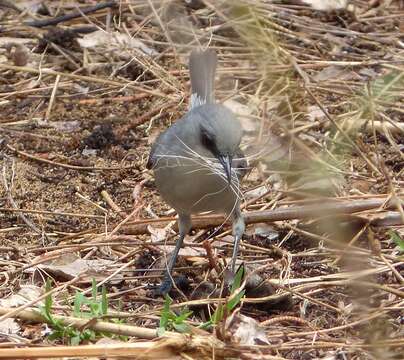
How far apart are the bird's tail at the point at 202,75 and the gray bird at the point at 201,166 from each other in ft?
1.73

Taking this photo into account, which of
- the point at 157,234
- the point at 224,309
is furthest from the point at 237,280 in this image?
the point at 157,234

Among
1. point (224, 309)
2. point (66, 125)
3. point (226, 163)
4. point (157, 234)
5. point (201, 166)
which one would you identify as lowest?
point (157, 234)

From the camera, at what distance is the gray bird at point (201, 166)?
173 inches

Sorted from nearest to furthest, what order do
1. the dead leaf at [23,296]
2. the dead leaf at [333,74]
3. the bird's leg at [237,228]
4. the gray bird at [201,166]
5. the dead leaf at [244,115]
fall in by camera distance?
the dead leaf at [23,296]
the gray bird at [201,166]
the bird's leg at [237,228]
the dead leaf at [244,115]
the dead leaf at [333,74]

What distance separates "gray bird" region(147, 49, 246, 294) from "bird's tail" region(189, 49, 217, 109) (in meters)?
0.53

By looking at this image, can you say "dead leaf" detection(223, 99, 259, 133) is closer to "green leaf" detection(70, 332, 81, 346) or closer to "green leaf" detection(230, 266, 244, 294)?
"green leaf" detection(230, 266, 244, 294)

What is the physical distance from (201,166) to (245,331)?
1.09 metres

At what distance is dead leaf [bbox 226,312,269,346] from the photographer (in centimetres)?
361

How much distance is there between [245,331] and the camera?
3.70 meters

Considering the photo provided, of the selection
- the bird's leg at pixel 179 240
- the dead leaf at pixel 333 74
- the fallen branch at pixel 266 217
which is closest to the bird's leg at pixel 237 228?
the fallen branch at pixel 266 217

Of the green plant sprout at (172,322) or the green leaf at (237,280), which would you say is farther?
the green leaf at (237,280)

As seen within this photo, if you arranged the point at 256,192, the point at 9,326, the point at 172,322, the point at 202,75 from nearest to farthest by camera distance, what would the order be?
the point at 172,322
the point at 9,326
the point at 202,75
the point at 256,192

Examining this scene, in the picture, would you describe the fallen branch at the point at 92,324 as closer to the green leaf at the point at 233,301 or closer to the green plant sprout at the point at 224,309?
the green plant sprout at the point at 224,309

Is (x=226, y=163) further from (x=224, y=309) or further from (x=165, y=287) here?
(x=224, y=309)
